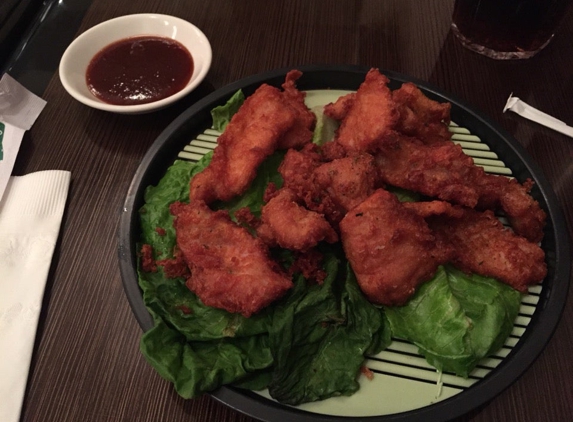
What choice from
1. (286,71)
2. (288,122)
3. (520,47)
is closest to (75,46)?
(286,71)

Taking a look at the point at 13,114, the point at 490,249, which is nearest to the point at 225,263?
the point at 490,249

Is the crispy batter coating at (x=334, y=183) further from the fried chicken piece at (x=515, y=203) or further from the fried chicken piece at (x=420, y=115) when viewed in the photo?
the fried chicken piece at (x=515, y=203)

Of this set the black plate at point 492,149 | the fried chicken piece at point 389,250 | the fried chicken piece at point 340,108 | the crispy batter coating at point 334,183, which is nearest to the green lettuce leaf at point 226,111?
the black plate at point 492,149

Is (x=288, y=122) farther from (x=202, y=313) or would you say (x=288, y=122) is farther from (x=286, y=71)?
(x=202, y=313)

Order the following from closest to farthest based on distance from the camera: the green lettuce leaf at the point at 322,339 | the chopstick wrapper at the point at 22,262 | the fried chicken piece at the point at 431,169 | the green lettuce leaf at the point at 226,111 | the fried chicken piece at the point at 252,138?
the green lettuce leaf at the point at 322,339 → the chopstick wrapper at the point at 22,262 → the fried chicken piece at the point at 431,169 → the fried chicken piece at the point at 252,138 → the green lettuce leaf at the point at 226,111

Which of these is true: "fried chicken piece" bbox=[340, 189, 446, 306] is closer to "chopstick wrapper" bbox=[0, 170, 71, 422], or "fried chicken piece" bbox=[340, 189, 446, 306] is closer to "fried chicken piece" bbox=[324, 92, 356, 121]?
"fried chicken piece" bbox=[324, 92, 356, 121]

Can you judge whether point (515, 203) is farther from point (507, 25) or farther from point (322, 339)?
point (507, 25)
